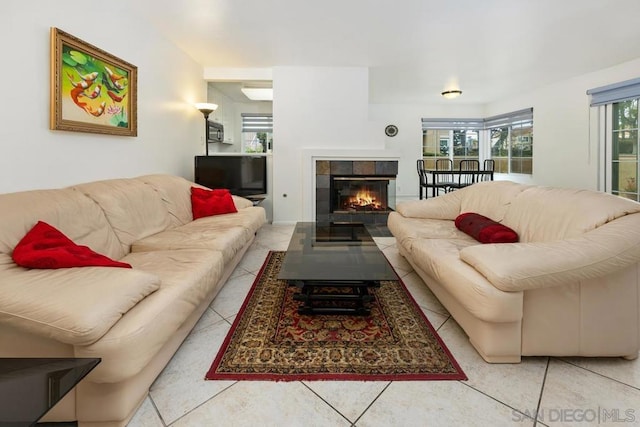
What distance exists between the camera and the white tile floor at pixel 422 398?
1268 millimetres

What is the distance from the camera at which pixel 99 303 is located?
3.83ft

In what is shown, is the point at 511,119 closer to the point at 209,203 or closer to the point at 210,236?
the point at 209,203

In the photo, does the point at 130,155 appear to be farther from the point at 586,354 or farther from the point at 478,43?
the point at 478,43

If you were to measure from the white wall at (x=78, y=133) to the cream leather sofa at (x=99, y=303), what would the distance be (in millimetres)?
281

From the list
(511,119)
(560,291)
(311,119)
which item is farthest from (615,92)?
(560,291)

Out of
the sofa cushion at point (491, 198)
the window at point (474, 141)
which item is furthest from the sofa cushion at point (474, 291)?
the window at point (474, 141)

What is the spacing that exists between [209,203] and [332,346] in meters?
2.31

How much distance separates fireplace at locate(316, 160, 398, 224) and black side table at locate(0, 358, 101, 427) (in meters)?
4.31

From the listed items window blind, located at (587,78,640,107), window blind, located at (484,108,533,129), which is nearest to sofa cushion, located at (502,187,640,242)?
window blind, located at (587,78,640,107)

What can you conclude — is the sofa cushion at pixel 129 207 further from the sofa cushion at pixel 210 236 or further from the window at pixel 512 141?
the window at pixel 512 141

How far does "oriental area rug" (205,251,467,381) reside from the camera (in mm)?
1536

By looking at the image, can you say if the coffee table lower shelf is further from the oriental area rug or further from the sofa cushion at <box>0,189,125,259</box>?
the sofa cushion at <box>0,189,125,259</box>

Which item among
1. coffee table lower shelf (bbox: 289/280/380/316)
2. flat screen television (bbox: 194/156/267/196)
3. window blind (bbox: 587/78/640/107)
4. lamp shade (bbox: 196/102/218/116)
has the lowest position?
coffee table lower shelf (bbox: 289/280/380/316)

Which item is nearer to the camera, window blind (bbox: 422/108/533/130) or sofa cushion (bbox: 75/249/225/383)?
sofa cushion (bbox: 75/249/225/383)
